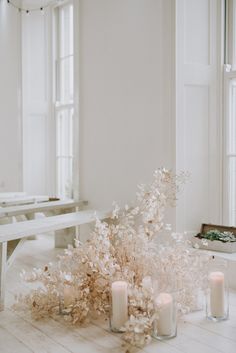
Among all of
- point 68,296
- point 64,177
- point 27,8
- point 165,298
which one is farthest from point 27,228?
point 27,8

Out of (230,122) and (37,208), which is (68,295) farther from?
(230,122)

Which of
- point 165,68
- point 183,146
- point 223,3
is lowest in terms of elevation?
point 183,146

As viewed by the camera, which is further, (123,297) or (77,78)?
(77,78)

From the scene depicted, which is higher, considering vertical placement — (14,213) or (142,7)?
(142,7)

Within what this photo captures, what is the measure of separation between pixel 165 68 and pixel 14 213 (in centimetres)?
183

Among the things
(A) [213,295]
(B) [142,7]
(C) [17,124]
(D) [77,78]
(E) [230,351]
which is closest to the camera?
(E) [230,351]

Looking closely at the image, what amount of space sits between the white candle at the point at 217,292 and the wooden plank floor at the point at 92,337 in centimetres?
7

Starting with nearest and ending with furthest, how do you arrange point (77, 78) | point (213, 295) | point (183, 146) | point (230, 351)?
1. point (230, 351)
2. point (213, 295)
3. point (183, 146)
4. point (77, 78)

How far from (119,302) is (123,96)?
2.26 metres

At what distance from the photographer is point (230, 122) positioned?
3.77m

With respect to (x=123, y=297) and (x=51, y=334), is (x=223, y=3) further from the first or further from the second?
(x=51, y=334)

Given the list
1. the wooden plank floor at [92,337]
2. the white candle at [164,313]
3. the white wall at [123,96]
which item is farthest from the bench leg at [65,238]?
the white candle at [164,313]

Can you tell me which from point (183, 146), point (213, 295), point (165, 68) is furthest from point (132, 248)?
point (165, 68)

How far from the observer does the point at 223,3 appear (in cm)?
373
